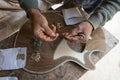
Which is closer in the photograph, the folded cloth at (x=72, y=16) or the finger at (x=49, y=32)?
the finger at (x=49, y=32)

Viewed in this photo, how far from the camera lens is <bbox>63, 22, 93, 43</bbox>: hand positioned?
0.79m

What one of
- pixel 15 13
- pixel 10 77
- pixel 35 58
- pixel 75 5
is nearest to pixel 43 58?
pixel 35 58

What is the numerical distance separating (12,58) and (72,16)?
1.15 feet

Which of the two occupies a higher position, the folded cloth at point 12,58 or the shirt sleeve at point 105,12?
the shirt sleeve at point 105,12

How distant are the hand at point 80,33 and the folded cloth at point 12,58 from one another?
0.21 metres

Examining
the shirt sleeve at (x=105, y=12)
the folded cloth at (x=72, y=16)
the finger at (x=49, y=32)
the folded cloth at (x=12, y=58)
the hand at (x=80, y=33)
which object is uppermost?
the shirt sleeve at (x=105, y=12)

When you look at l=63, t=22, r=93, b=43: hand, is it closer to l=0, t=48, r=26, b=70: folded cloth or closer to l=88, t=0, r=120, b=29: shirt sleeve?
l=88, t=0, r=120, b=29: shirt sleeve

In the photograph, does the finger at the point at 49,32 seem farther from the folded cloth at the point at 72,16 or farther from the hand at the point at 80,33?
the folded cloth at the point at 72,16

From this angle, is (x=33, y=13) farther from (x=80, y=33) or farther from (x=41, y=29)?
(x=80, y=33)

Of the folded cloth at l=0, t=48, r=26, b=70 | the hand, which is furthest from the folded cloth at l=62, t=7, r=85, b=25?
the folded cloth at l=0, t=48, r=26, b=70

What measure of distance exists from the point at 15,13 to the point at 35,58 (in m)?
0.55

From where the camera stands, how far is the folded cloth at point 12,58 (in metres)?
0.82

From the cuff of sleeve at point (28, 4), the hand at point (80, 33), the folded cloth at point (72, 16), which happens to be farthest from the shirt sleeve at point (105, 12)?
the cuff of sleeve at point (28, 4)

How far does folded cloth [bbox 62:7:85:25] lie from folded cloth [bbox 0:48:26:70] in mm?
257
